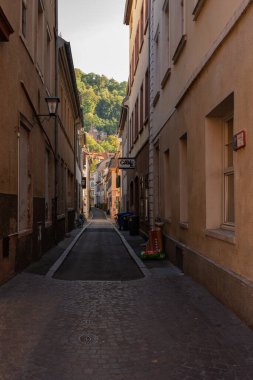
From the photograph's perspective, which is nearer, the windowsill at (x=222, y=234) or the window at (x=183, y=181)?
the windowsill at (x=222, y=234)

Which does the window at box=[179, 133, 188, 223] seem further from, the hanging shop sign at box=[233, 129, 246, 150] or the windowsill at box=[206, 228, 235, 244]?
the hanging shop sign at box=[233, 129, 246, 150]

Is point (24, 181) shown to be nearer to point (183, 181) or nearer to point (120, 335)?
point (183, 181)

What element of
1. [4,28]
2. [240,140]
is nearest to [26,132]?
[4,28]

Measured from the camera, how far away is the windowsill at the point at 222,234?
6448 millimetres

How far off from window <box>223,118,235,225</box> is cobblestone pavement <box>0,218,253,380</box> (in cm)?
129

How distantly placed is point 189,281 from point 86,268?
3161 millimetres

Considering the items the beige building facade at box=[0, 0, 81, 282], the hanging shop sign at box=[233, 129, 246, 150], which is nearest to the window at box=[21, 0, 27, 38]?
the beige building facade at box=[0, 0, 81, 282]

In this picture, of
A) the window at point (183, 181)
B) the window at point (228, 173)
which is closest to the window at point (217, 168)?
the window at point (228, 173)

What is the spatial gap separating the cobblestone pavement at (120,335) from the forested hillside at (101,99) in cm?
13247

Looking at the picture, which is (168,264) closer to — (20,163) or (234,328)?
(20,163)

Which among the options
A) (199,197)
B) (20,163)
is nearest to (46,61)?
(20,163)

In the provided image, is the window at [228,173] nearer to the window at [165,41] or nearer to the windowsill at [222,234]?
the windowsill at [222,234]

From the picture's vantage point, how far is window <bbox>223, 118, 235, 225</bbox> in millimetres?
7461

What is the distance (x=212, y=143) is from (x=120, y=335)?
3.74 meters
